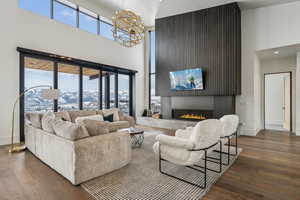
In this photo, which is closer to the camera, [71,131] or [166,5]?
[71,131]

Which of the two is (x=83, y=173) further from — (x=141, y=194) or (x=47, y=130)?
(x=47, y=130)

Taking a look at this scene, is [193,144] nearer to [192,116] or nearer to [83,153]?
[83,153]

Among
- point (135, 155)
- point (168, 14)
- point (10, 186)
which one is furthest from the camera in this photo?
point (168, 14)

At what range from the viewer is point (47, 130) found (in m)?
3.03

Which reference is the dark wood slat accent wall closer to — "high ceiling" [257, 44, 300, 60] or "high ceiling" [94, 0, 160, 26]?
"high ceiling" [94, 0, 160, 26]

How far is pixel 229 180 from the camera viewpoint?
8.11ft

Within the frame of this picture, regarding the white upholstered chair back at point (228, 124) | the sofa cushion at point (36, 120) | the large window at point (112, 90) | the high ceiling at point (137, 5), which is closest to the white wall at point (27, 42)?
the large window at point (112, 90)

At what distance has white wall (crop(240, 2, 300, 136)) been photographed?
504 cm

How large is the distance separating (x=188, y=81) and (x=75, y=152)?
500 centimetres

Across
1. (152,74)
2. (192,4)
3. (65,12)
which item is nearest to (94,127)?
(65,12)

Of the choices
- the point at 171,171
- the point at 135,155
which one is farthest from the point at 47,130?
the point at 171,171

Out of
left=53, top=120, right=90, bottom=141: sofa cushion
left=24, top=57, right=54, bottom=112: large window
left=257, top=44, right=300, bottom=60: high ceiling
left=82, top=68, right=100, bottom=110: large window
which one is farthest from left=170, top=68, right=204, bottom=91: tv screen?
left=53, top=120, right=90, bottom=141: sofa cushion

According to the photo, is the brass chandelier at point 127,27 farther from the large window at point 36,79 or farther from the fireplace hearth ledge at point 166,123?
the fireplace hearth ledge at point 166,123

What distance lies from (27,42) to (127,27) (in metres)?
3.22
